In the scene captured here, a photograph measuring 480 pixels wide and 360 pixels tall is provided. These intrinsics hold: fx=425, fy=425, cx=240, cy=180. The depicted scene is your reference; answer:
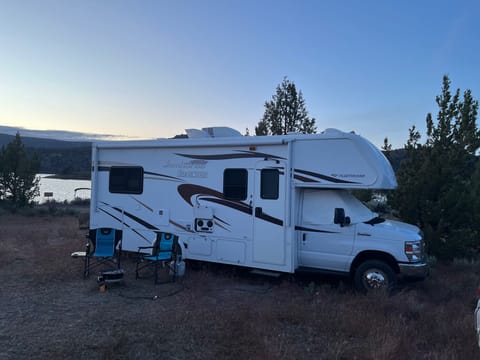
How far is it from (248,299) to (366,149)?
11.0ft

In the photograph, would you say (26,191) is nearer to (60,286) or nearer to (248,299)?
(60,286)

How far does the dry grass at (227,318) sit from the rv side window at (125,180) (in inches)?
79.4

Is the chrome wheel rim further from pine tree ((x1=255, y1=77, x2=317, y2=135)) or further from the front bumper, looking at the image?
pine tree ((x1=255, y1=77, x2=317, y2=135))

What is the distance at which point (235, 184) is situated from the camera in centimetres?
864

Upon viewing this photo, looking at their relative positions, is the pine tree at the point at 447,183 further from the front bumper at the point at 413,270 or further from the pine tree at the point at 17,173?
the pine tree at the point at 17,173

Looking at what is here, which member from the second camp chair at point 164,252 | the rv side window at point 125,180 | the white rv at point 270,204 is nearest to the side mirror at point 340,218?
the white rv at point 270,204

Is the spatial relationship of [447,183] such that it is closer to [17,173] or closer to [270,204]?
[270,204]

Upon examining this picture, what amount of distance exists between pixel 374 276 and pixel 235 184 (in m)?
3.16

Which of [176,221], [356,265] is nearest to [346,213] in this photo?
[356,265]

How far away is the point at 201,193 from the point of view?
8.99 meters

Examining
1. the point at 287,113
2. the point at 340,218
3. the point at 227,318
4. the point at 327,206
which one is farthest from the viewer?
the point at 287,113

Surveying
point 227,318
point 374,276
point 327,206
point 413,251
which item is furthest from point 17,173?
point 413,251

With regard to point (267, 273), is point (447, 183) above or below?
above

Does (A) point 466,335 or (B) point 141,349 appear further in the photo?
(A) point 466,335
